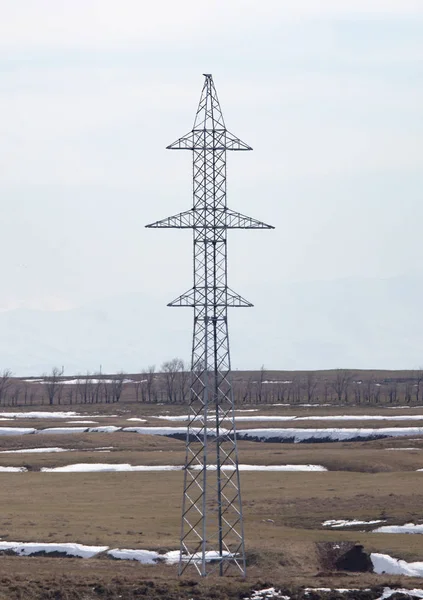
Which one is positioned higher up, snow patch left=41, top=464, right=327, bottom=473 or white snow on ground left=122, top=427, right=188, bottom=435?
white snow on ground left=122, top=427, right=188, bottom=435

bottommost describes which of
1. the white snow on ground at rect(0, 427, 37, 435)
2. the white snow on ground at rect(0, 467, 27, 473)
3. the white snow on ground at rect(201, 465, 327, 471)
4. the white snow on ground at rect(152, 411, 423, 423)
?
the white snow on ground at rect(0, 467, 27, 473)

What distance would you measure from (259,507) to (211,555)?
50.4 ft

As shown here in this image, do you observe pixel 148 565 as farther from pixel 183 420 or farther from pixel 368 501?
pixel 183 420

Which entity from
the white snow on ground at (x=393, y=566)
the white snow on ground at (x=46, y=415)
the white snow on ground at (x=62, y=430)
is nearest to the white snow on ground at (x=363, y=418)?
the white snow on ground at (x=62, y=430)

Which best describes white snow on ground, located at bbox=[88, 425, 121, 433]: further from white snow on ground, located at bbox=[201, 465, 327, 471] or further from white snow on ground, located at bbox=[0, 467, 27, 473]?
white snow on ground, located at bbox=[201, 465, 327, 471]

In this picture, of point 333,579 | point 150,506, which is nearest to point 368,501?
point 150,506

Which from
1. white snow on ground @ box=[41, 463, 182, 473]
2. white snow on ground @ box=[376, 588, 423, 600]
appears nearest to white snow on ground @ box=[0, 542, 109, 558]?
white snow on ground @ box=[376, 588, 423, 600]

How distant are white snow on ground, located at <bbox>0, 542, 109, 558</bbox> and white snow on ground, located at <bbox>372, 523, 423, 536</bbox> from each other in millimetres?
13204

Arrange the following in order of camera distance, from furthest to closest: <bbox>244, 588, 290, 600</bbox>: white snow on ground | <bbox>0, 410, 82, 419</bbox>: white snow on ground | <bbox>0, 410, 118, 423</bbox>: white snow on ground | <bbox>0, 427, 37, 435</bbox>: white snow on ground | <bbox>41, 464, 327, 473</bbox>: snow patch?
<bbox>0, 410, 82, 419</bbox>: white snow on ground → <bbox>0, 410, 118, 423</bbox>: white snow on ground → <bbox>0, 427, 37, 435</bbox>: white snow on ground → <bbox>41, 464, 327, 473</bbox>: snow patch → <bbox>244, 588, 290, 600</bbox>: white snow on ground

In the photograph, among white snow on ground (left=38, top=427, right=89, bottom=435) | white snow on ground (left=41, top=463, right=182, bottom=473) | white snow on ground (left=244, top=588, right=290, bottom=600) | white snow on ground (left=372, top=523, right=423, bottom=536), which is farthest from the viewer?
white snow on ground (left=38, top=427, right=89, bottom=435)

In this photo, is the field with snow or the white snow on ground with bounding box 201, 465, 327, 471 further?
the white snow on ground with bounding box 201, 465, 327, 471

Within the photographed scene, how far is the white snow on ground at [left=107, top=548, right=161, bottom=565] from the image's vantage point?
4292cm

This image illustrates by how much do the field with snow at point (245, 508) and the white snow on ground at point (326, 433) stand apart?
20 centimetres

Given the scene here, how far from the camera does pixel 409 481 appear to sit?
67625 millimetres
